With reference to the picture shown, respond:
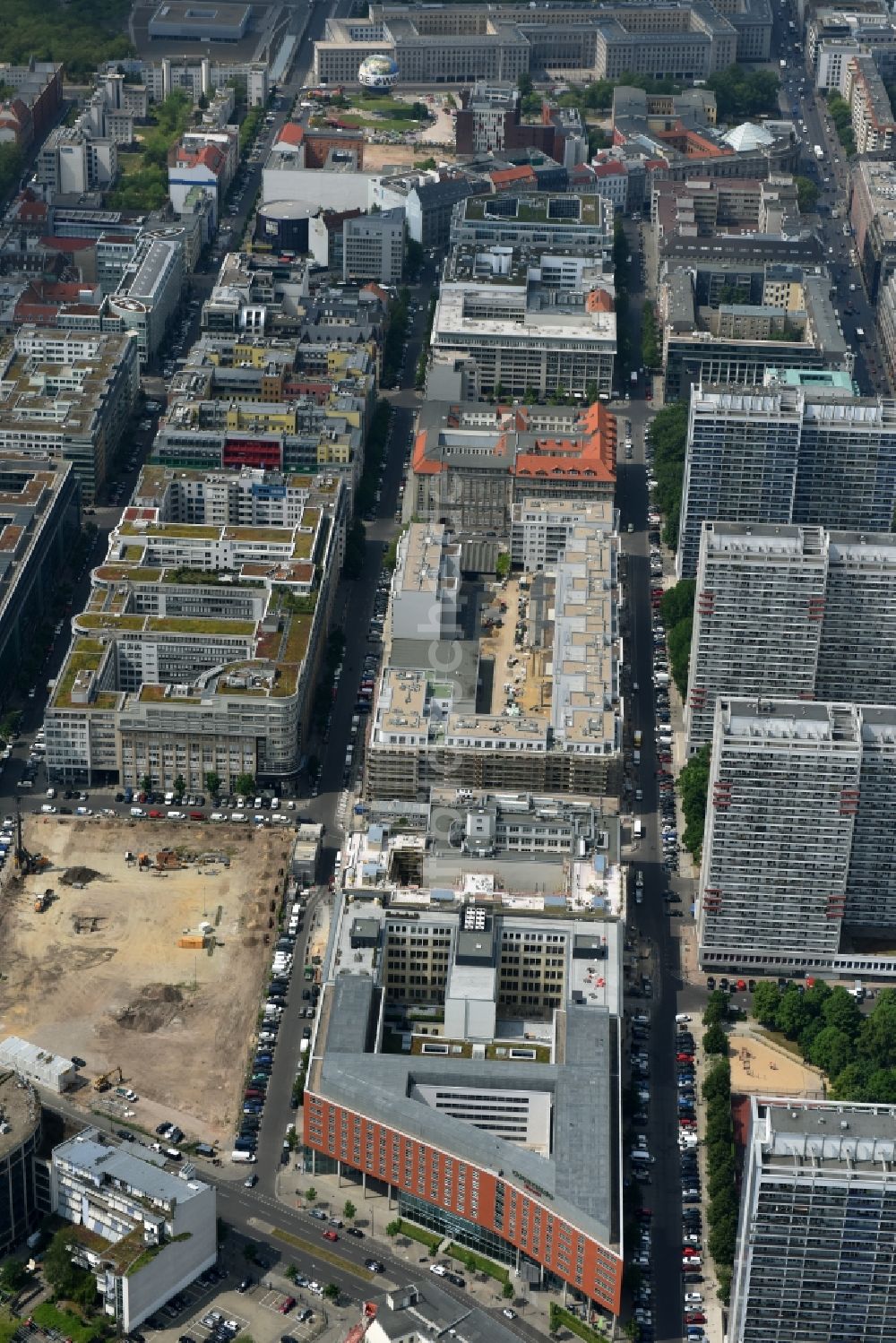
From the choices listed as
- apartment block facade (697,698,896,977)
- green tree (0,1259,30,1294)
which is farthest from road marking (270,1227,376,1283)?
apartment block facade (697,698,896,977)

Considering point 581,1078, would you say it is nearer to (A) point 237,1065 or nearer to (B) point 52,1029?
(A) point 237,1065

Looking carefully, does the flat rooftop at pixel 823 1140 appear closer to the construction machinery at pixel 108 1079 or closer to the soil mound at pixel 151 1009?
the construction machinery at pixel 108 1079

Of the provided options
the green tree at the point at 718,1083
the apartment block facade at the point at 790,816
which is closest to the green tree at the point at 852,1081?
the green tree at the point at 718,1083

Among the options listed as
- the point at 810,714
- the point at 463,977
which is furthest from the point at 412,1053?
the point at 810,714

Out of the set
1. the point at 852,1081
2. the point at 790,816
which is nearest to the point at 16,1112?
the point at 852,1081

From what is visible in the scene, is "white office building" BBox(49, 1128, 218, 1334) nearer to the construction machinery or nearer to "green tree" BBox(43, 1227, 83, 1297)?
"green tree" BBox(43, 1227, 83, 1297)

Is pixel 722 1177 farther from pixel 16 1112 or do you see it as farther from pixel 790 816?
pixel 16 1112

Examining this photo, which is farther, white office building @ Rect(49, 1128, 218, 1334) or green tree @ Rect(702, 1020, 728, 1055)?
green tree @ Rect(702, 1020, 728, 1055)
